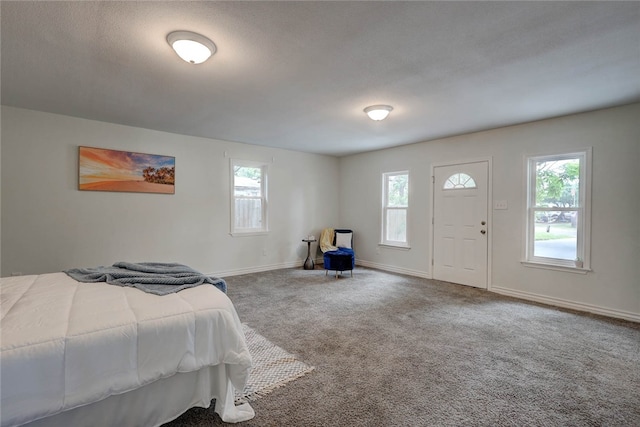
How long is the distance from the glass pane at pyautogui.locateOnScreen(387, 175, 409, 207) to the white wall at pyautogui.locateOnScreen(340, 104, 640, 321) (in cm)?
18

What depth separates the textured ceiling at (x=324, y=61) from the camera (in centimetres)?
186

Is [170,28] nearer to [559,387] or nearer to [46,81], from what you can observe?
[46,81]

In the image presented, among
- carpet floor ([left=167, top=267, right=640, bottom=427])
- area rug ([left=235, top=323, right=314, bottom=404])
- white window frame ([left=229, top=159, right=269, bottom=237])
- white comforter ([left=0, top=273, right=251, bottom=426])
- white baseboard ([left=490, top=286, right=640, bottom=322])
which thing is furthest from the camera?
white window frame ([left=229, top=159, right=269, bottom=237])

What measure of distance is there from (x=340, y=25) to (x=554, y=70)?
2.00m

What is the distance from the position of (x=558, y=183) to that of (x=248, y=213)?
15.9 ft

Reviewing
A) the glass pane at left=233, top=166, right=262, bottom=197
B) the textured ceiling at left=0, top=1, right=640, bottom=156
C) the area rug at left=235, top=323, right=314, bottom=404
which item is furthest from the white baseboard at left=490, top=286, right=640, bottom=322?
the glass pane at left=233, top=166, right=262, bottom=197

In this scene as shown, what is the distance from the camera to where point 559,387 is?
6.81ft

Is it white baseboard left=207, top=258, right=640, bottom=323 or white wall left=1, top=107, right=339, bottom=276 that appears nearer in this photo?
white baseboard left=207, top=258, right=640, bottom=323

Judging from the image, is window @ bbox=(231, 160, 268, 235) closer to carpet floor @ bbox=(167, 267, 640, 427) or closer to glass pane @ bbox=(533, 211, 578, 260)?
carpet floor @ bbox=(167, 267, 640, 427)

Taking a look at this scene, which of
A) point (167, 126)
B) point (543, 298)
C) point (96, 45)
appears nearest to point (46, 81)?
point (96, 45)

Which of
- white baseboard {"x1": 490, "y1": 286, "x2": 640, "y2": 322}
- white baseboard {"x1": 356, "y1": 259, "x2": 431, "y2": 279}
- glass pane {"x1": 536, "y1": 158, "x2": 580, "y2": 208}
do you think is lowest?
white baseboard {"x1": 490, "y1": 286, "x2": 640, "y2": 322}

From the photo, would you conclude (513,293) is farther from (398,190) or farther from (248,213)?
(248,213)

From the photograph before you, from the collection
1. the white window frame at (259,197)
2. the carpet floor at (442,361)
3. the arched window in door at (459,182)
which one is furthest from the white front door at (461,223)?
the white window frame at (259,197)

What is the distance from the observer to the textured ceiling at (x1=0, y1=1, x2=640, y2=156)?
6.09ft
